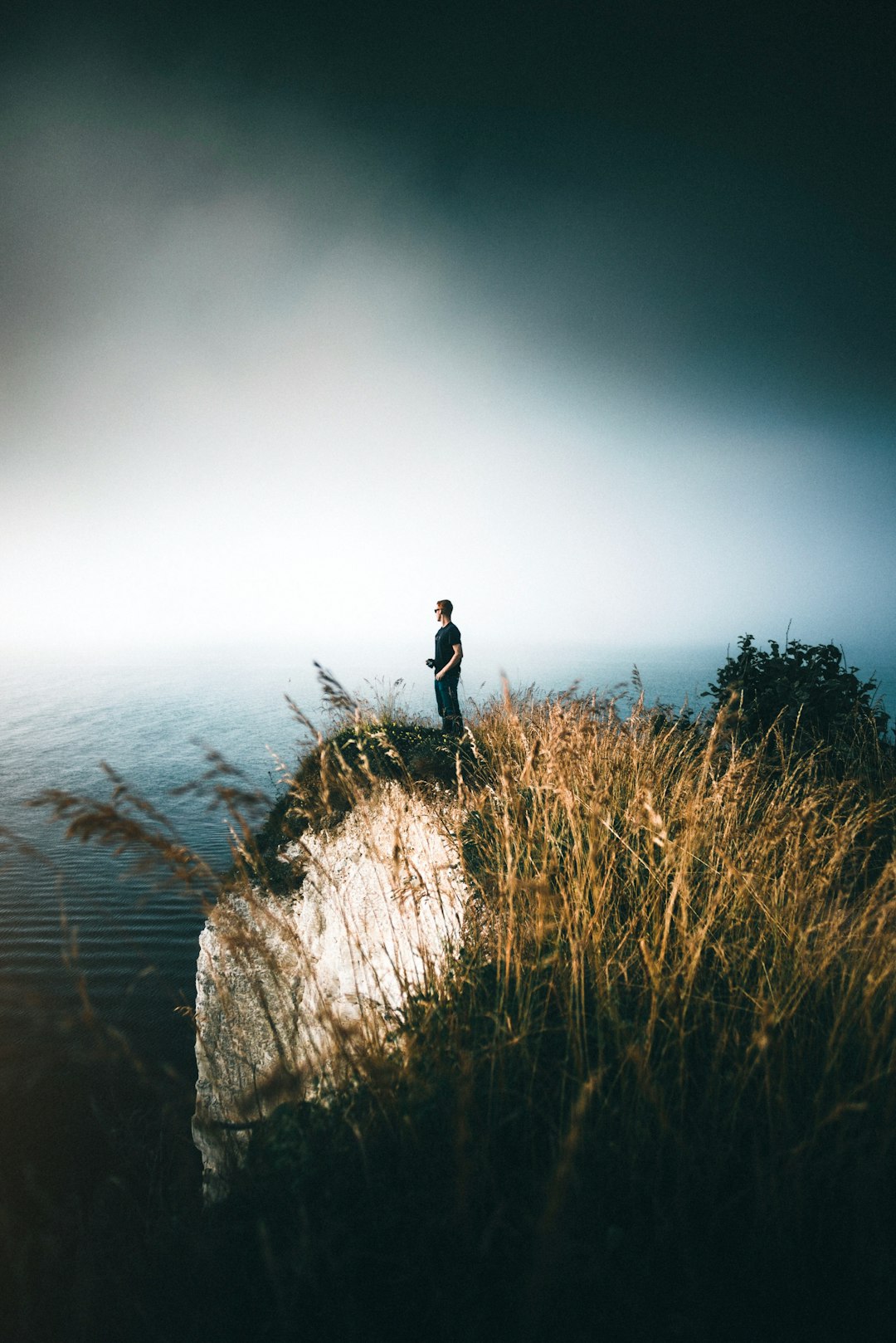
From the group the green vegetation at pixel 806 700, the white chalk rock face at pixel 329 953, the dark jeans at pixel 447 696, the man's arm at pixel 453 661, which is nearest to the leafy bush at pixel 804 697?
the green vegetation at pixel 806 700

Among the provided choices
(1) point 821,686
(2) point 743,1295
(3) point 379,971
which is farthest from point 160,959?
(1) point 821,686

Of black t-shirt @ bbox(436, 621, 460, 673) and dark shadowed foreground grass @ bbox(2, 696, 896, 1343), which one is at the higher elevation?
black t-shirt @ bbox(436, 621, 460, 673)

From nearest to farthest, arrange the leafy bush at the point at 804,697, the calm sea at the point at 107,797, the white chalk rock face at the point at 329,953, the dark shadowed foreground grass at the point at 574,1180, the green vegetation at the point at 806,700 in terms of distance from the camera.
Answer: the dark shadowed foreground grass at the point at 574,1180 < the white chalk rock face at the point at 329,953 < the green vegetation at the point at 806,700 < the leafy bush at the point at 804,697 < the calm sea at the point at 107,797

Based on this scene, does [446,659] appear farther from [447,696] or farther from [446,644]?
[447,696]

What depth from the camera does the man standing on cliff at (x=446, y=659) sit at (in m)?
9.16

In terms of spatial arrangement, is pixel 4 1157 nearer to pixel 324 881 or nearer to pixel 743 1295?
pixel 324 881

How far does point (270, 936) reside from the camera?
6121mm

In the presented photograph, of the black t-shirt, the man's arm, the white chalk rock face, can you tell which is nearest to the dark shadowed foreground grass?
the white chalk rock face

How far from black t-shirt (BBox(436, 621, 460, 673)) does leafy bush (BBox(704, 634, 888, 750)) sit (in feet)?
14.6

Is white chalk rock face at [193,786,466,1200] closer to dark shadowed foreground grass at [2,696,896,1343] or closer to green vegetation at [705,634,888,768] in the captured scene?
dark shadowed foreground grass at [2,696,896,1343]

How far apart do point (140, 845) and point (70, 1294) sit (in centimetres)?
179

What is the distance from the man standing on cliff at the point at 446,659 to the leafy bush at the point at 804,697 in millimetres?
4308

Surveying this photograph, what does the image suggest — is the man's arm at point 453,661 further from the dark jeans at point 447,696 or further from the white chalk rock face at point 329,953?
the white chalk rock face at point 329,953

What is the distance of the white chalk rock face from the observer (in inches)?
87.9
